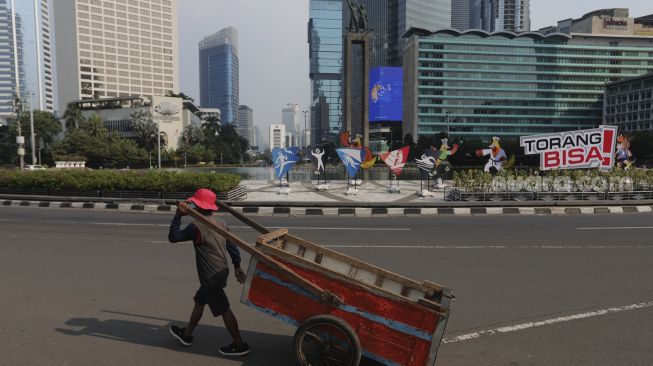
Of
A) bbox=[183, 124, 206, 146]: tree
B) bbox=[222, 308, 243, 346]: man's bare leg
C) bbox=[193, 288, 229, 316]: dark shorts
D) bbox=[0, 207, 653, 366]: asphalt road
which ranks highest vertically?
bbox=[183, 124, 206, 146]: tree

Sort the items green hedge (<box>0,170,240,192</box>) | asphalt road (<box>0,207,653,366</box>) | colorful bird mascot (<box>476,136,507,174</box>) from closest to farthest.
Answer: asphalt road (<box>0,207,653,366</box>) → green hedge (<box>0,170,240,192</box>) → colorful bird mascot (<box>476,136,507,174</box>)

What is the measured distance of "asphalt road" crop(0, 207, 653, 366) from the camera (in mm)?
3959

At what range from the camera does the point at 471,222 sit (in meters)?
12.5

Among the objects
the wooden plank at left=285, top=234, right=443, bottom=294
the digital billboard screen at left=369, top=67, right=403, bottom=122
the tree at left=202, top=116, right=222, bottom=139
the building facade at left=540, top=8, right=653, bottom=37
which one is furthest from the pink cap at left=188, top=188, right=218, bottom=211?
the building facade at left=540, top=8, right=653, bottom=37

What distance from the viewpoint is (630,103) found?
356 feet

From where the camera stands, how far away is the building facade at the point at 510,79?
4744 inches

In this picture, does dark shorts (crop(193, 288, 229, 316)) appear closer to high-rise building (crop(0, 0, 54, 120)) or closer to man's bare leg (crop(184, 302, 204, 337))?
man's bare leg (crop(184, 302, 204, 337))

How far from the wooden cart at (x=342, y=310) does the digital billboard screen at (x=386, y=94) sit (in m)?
116

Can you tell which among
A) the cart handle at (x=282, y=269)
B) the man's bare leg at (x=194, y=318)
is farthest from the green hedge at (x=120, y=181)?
Answer: the cart handle at (x=282, y=269)

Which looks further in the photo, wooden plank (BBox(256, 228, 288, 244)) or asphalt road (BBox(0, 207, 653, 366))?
asphalt road (BBox(0, 207, 653, 366))

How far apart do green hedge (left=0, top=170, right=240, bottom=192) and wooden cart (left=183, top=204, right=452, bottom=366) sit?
13682 millimetres

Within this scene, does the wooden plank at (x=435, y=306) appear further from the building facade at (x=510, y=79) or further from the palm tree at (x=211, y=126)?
the building facade at (x=510, y=79)

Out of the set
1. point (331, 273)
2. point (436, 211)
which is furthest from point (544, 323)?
point (436, 211)

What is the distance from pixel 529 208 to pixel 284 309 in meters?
14.1
